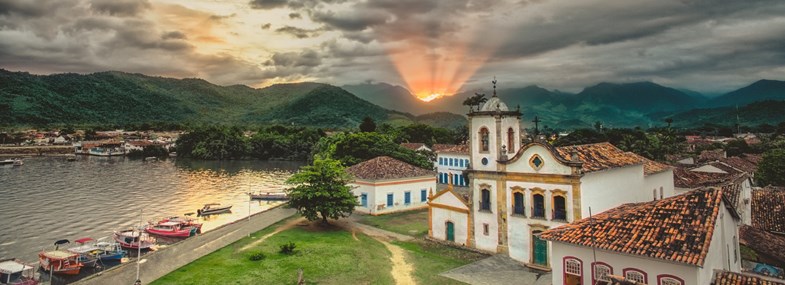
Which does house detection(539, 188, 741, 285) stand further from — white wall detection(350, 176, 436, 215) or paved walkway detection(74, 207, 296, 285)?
white wall detection(350, 176, 436, 215)

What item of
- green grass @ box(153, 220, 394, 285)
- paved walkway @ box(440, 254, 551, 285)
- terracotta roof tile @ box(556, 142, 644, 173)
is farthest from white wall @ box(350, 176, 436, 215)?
terracotta roof tile @ box(556, 142, 644, 173)

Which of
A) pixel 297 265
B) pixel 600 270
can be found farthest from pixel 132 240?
pixel 600 270

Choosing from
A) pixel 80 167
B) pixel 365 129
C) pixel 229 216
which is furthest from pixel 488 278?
pixel 80 167

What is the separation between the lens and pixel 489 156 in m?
25.2

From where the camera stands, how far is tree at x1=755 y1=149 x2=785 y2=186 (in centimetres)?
3972

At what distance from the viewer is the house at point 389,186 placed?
3594cm

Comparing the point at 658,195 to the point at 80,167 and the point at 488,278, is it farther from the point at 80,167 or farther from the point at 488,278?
the point at 80,167

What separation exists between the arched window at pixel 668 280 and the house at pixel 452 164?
40.2 meters

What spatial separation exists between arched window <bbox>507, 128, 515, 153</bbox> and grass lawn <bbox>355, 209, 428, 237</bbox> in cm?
807

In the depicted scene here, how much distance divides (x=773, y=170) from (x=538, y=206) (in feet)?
105

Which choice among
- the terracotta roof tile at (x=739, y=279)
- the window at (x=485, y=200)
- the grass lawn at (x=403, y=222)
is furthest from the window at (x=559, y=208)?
the grass lawn at (x=403, y=222)

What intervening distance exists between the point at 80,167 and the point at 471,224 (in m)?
86.7

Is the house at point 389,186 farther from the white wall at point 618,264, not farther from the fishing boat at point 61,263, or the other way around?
the white wall at point 618,264

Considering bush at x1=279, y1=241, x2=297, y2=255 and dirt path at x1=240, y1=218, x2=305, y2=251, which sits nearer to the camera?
bush at x1=279, y1=241, x2=297, y2=255
